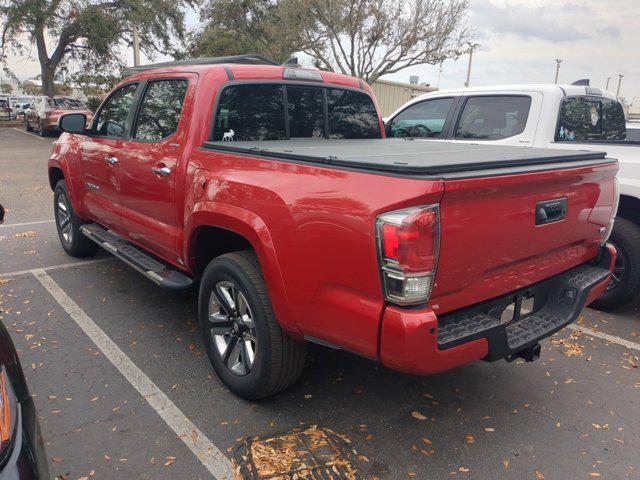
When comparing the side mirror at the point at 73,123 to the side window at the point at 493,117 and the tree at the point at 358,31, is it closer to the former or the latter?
the side window at the point at 493,117

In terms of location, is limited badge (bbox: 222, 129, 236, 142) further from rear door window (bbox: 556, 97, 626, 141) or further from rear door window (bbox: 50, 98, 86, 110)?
rear door window (bbox: 50, 98, 86, 110)

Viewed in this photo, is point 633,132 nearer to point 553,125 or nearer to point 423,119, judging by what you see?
point 553,125

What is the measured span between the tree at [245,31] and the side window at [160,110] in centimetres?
1952

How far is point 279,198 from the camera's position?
2.55 m

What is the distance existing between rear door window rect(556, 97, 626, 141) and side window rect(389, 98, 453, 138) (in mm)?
1219

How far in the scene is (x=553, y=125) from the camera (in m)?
4.99

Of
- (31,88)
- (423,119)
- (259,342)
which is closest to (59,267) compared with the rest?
(259,342)

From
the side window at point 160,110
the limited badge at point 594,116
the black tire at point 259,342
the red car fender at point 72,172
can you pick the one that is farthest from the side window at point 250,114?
the limited badge at point 594,116

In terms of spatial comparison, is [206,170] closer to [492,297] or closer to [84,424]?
[84,424]

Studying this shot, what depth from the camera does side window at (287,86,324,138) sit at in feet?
12.9

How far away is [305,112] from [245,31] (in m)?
26.5

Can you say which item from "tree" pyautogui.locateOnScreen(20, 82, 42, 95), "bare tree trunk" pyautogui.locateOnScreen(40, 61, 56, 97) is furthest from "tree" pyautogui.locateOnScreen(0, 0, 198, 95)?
"tree" pyautogui.locateOnScreen(20, 82, 42, 95)

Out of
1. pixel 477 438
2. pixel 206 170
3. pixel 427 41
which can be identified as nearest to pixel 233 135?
pixel 206 170

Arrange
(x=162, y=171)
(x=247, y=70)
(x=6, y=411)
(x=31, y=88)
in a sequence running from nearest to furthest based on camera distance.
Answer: (x=6, y=411), (x=162, y=171), (x=247, y=70), (x=31, y=88)
